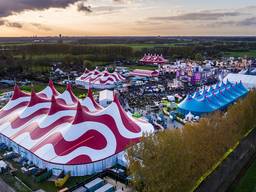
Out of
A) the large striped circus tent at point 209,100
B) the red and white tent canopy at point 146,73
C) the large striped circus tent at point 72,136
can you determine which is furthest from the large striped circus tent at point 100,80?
the large striped circus tent at point 72,136

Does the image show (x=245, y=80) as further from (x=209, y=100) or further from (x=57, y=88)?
(x=57, y=88)

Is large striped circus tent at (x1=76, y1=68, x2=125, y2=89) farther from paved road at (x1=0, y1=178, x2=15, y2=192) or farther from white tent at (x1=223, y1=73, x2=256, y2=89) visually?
paved road at (x1=0, y1=178, x2=15, y2=192)

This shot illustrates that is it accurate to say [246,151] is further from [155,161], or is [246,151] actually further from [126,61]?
[126,61]

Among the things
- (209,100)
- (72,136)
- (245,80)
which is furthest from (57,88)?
(245,80)

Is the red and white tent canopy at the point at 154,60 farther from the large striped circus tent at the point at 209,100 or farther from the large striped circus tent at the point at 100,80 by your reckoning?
the large striped circus tent at the point at 209,100

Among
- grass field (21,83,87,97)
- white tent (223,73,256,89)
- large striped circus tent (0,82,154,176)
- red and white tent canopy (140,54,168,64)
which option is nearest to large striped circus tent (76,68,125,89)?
grass field (21,83,87,97)
